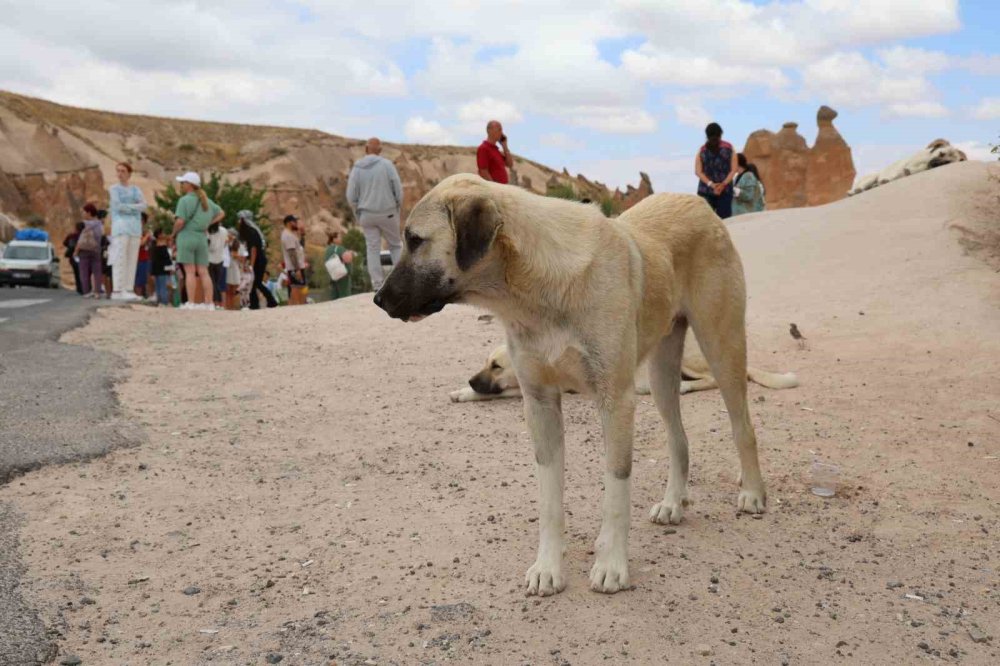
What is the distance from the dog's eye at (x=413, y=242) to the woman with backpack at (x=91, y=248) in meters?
15.6

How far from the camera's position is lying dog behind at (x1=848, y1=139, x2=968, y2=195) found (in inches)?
586

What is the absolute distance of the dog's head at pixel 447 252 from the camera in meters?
3.57

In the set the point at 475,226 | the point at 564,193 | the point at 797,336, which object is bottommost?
the point at 797,336

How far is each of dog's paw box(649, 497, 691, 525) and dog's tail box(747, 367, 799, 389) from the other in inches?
111

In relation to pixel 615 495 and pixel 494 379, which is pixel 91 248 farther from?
pixel 615 495

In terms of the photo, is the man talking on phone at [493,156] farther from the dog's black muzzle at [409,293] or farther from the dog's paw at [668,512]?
the dog's black muzzle at [409,293]

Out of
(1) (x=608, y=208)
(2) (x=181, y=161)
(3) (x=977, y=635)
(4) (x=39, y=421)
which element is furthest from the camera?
(2) (x=181, y=161)

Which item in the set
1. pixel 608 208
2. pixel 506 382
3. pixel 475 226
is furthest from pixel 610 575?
pixel 608 208

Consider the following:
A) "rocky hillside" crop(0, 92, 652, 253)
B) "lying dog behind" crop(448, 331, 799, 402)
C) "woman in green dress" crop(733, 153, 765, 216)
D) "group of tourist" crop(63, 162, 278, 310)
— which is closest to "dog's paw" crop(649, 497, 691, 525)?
"lying dog behind" crop(448, 331, 799, 402)

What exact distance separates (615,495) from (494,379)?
3.45 m

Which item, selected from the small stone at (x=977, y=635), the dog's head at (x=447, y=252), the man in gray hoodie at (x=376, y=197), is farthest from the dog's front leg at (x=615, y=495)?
the man in gray hoodie at (x=376, y=197)

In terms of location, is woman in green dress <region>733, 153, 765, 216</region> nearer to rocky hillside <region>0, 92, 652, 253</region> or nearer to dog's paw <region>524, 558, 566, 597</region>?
dog's paw <region>524, 558, 566, 597</region>

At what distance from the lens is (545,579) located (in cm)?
382

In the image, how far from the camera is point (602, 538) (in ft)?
12.7
